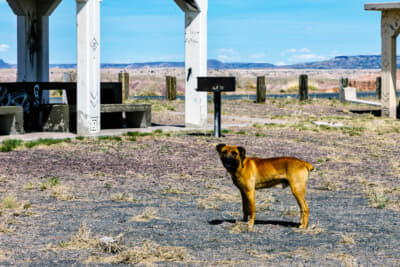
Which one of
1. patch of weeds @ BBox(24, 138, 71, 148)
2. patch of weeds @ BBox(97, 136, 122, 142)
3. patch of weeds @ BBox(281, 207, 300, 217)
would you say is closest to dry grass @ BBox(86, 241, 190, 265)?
patch of weeds @ BBox(281, 207, 300, 217)

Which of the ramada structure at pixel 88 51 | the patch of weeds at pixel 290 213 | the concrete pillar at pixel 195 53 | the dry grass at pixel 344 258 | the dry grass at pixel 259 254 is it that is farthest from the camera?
the concrete pillar at pixel 195 53

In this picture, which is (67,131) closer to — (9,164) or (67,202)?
(9,164)

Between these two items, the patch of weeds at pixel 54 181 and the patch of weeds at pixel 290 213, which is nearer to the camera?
the patch of weeds at pixel 290 213

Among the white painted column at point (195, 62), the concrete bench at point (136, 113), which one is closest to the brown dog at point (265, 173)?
the concrete bench at point (136, 113)

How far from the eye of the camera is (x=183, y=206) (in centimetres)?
814

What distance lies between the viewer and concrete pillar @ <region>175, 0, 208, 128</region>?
17.8m

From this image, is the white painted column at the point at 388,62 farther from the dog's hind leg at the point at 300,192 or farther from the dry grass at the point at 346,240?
the dry grass at the point at 346,240

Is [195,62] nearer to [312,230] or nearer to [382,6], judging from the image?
[382,6]

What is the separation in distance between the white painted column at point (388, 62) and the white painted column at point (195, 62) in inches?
325

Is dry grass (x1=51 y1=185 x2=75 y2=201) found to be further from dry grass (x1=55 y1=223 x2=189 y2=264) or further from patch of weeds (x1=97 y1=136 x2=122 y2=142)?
patch of weeds (x1=97 y1=136 x2=122 y2=142)

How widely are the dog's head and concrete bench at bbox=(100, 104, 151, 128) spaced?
10.4m

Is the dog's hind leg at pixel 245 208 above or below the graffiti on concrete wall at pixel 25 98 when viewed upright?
below

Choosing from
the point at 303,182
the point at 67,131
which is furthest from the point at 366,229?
the point at 67,131

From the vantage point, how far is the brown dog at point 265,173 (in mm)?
6594
